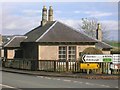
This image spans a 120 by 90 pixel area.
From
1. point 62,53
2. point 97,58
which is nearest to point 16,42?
point 62,53

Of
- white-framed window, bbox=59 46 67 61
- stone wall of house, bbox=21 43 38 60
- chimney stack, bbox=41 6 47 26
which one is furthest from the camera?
chimney stack, bbox=41 6 47 26

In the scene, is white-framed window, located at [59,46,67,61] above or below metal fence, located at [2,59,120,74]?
above

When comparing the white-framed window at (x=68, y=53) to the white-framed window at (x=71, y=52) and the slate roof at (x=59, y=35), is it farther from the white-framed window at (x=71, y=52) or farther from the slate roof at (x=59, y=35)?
the slate roof at (x=59, y=35)

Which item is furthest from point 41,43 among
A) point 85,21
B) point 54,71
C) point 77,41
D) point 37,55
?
point 85,21

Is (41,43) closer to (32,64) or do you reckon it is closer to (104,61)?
(32,64)

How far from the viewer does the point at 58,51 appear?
114 feet

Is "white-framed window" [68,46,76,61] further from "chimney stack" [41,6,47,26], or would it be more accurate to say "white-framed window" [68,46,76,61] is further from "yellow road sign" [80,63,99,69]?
"yellow road sign" [80,63,99,69]

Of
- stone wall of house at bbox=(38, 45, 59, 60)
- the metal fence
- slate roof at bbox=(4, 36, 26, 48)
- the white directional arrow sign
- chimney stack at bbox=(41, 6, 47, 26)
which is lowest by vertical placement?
the metal fence

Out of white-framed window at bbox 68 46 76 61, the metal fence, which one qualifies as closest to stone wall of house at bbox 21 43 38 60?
the metal fence

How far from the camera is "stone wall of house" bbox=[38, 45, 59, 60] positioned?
3459cm

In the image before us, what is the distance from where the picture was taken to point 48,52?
3478 cm

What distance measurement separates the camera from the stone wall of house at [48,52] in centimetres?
3459

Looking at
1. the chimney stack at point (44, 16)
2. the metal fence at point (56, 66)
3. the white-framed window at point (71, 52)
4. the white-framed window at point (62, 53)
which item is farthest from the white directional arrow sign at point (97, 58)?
the chimney stack at point (44, 16)

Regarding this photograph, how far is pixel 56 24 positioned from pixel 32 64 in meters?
8.82
